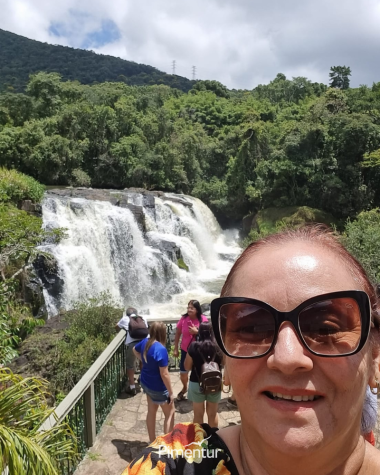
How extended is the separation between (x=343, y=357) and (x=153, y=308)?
13295mm

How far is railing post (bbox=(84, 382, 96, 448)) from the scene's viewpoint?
3695mm

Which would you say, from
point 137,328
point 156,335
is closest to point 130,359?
point 137,328

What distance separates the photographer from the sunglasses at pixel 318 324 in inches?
32.0

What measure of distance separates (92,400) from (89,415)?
146mm

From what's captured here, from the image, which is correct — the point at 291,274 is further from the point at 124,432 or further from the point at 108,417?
the point at 108,417

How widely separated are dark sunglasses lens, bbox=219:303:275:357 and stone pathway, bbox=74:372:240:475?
3.22 meters

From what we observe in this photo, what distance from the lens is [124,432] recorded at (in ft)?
13.3

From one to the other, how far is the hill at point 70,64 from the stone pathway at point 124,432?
101 m

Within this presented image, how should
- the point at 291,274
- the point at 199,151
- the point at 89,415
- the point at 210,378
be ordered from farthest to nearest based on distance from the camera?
1. the point at 199,151
2. the point at 89,415
3. the point at 210,378
4. the point at 291,274

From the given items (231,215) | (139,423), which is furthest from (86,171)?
(139,423)

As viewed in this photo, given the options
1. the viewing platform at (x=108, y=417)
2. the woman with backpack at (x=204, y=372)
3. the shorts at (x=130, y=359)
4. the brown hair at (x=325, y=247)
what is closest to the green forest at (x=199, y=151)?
the shorts at (x=130, y=359)

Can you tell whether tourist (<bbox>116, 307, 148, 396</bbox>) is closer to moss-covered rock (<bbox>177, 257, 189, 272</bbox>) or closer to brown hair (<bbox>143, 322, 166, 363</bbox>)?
brown hair (<bbox>143, 322, 166, 363</bbox>)

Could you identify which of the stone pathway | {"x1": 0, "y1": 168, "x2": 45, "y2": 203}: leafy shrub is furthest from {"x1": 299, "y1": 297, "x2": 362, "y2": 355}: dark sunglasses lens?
{"x1": 0, "y1": 168, "x2": 45, "y2": 203}: leafy shrub

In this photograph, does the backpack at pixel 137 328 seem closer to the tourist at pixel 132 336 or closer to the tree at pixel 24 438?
the tourist at pixel 132 336
